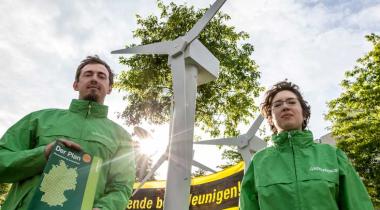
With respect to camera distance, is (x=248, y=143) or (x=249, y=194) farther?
(x=248, y=143)

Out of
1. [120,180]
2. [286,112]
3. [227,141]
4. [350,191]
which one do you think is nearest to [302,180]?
[350,191]

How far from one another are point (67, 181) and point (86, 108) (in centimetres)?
81

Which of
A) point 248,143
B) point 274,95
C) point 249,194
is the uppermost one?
point 248,143

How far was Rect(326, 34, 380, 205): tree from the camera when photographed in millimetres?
17953

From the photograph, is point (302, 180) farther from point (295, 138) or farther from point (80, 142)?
point (80, 142)

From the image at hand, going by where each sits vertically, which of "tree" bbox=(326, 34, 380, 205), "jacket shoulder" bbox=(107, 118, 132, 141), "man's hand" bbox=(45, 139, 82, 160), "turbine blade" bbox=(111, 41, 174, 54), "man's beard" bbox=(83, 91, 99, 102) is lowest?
"man's hand" bbox=(45, 139, 82, 160)

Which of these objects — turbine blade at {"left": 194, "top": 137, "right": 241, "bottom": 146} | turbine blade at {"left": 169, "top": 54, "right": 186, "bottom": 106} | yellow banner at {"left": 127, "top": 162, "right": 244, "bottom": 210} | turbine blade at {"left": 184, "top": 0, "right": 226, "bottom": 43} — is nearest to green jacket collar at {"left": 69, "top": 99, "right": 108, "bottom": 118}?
turbine blade at {"left": 169, "top": 54, "right": 186, "bottom": 106}

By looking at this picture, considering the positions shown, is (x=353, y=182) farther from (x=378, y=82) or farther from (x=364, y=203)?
(x=378, y=82)

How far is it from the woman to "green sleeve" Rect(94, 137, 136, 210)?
968 mm

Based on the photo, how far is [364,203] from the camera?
2.61 metres

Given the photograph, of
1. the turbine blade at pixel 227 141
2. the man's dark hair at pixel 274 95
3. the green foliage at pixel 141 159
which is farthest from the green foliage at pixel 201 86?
the man's dark hair at pixel 274 95

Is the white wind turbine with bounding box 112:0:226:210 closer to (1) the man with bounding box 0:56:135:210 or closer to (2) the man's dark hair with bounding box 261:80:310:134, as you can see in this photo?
(2) the man's dark hair with bounding box 261:80:310:134

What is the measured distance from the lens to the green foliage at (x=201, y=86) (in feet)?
70.8

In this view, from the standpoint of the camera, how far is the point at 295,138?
2.91 m
